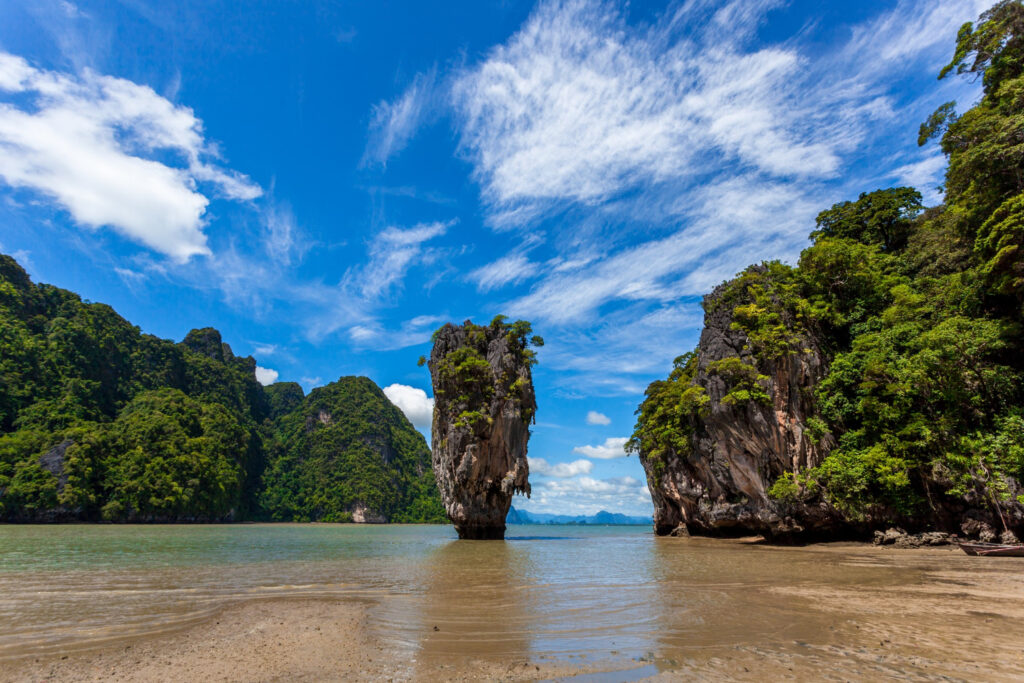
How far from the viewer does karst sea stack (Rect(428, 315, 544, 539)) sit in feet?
105

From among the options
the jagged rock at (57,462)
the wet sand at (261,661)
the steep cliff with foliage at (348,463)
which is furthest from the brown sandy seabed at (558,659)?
the steep cliff with foliage at (348,463)

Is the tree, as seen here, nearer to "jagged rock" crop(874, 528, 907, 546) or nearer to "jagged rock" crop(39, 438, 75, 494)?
"jagged rock" crop(874, 528, 907, 546)

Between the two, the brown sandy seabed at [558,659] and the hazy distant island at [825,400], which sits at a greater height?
the hazy distant island at [825,400]

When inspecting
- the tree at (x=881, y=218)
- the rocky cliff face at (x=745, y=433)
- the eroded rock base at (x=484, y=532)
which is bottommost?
the eroded rock base at (x=484, y=532)

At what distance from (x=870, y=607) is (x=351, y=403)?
114 meters

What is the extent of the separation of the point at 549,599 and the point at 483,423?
74.7 ft

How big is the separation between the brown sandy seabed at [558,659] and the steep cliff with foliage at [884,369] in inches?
512

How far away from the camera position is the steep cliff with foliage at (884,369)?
16.0m

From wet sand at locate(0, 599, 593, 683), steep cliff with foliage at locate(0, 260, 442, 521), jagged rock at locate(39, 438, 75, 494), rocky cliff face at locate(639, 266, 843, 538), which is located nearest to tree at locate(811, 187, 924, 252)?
rocky cliff face at locate(639, 266, 843, 538)

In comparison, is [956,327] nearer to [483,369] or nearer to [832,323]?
[832,323]

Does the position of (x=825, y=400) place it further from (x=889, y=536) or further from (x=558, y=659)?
(x=558, y=659)

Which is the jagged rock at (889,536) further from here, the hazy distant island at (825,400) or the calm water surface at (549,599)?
the calm water surface at (549,599)

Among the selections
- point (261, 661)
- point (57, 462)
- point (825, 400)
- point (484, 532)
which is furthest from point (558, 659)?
point (57, 462)

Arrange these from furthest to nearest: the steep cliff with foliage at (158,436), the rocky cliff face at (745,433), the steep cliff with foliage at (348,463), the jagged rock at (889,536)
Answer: the steep cliff with foliage at (348,463), the steep cliff with foliage at (158,436), the rocky cliff face at (745,433), the jagged rock at (889,536)
